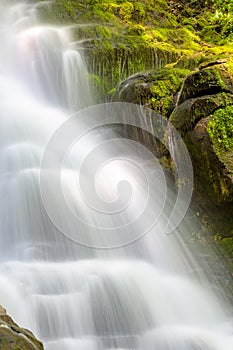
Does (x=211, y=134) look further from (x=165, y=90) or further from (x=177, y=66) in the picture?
(x=177, y=66)

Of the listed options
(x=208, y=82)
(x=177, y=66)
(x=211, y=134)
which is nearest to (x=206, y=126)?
(x=211, y=134)

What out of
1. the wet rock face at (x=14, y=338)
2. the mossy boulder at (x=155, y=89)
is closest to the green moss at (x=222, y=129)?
the mossy boulder at (x=155, y=89)

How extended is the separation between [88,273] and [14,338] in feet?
7.95

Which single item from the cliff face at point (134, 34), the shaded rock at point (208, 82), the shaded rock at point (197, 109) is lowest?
the shaded rock at point (197, 109)

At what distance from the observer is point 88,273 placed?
5582 millimetres

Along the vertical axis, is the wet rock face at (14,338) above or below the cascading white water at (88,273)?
below

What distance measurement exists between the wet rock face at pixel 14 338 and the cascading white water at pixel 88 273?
3.72ft

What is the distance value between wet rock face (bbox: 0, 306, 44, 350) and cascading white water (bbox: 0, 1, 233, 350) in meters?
1.13

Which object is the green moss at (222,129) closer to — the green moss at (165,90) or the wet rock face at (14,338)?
the green moss at (165,90)

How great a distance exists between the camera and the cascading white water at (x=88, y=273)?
4805 millimetres

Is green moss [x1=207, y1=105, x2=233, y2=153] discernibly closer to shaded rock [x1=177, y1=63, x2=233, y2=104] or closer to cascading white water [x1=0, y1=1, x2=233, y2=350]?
shaded rock [x1=177, y1=63, x2=233, y2=104]

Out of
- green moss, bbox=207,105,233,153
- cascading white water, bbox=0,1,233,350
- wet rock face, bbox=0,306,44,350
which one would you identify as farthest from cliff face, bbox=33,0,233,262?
wet rock face, bbox=0,306,44,350

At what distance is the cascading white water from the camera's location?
15.8ft

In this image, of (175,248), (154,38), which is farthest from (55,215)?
(154,38)
